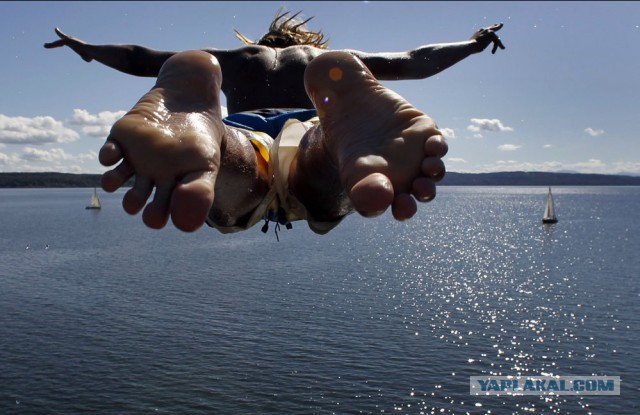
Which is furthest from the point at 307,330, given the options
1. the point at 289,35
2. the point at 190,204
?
the point at 190,204

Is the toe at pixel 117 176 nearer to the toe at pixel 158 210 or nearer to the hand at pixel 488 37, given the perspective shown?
the toe at pixel 158 210

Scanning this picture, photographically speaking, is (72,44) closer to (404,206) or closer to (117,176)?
(117,176)

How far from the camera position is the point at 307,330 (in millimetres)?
33469

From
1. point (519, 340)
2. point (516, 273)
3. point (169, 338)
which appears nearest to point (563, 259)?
point (516, 273)

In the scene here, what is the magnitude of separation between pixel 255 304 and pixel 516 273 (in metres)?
22.2

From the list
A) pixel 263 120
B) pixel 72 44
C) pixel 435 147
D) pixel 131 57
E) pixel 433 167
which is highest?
pixel 72 44

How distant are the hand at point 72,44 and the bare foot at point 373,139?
2561mm

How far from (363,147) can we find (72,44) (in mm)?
3517

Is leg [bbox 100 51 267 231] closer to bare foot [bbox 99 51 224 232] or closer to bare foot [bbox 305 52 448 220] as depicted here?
bare foot [bbox 99 51 224 232]

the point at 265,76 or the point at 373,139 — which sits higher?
the point at 265,76

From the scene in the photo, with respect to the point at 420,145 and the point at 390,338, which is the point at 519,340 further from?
the point at 420,145

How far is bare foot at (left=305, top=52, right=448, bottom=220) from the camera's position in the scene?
2.94 m

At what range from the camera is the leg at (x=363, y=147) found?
9.75ft

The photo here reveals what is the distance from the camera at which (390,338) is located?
32.2 m
